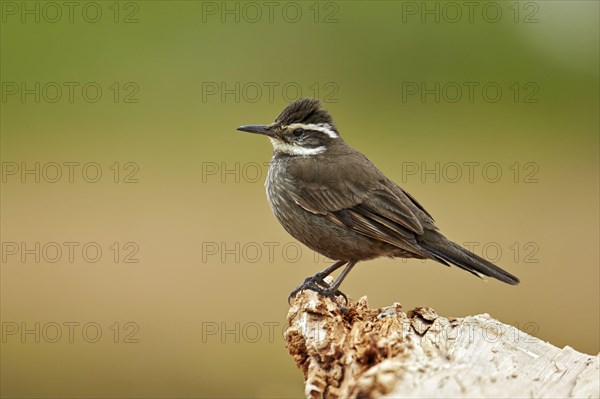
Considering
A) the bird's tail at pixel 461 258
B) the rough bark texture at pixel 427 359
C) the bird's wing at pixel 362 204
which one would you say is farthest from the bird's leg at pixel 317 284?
the rough bark texture at pixel 427 359

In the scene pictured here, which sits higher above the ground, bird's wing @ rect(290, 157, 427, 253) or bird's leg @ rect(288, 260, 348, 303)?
bird's wing @ rect(290, 157, 427, 253)

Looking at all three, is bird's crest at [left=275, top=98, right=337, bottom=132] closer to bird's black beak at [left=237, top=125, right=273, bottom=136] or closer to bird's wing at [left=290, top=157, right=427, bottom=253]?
bird's black beak at [left=237, top=125, right=273, bottom=136]

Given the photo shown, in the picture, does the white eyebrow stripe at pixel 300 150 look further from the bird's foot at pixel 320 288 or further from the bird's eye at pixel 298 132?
the bird's foot at pixel 320 288

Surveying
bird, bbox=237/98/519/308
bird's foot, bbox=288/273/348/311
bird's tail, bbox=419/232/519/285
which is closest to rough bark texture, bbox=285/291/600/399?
bird's tail, bbox=419/232/519/285

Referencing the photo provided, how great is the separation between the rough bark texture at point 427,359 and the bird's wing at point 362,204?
4.88 ft

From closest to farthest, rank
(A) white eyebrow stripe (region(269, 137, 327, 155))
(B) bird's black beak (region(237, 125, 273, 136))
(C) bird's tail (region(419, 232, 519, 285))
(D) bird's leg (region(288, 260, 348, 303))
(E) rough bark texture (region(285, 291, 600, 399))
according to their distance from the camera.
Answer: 1. (E) rough bark texture (region(285, 291, 600, 399))
2. (C) bird's tail (region(419, 232, 519, 285))
3. (D) bird's leg (region(288, 260, 348, 303))
4. (B) bird's black beak (region(237, 125, 273, 136))
5. (A) white eyebrow stripe (region(269, 137, 327, 155))

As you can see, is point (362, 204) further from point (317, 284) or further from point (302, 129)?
point (302, 129)

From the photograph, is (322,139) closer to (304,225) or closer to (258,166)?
(304,225)

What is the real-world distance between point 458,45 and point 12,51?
33.4ft

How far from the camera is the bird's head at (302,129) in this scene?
8430 mm

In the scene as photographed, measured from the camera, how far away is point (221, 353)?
38.5 ft

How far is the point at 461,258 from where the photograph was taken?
293 inches

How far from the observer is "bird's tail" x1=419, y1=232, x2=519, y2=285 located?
7.21m

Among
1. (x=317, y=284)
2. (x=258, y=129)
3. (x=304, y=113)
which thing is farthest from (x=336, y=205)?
(x=258, y=129)
